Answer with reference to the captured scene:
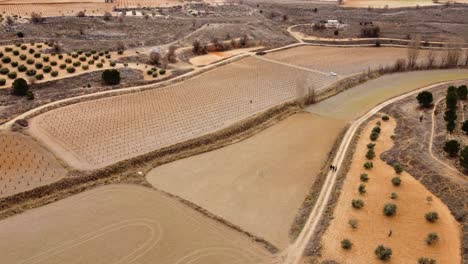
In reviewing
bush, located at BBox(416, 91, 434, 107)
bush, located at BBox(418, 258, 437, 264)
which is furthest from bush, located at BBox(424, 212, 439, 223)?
bush, located at BBox(416, 91, 434, 107)

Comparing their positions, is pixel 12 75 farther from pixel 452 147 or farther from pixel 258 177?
pixel 452 147

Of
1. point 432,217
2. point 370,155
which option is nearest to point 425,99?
point 370,155

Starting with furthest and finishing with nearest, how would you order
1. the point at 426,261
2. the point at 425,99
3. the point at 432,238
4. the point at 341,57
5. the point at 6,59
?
the point at 341,57 < the point at 6,59 < the point at 425,99 < the point at 432,238 < the point at 426,261

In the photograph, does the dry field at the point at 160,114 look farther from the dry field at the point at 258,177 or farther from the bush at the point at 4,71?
the bush at the point at 4,71

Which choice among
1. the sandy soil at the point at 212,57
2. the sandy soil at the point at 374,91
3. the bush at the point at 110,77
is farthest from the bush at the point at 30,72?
the sandy soil at the point at 374,91

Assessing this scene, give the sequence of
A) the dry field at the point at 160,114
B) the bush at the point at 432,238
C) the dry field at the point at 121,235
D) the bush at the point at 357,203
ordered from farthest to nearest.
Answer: the dry field at the point at 160,114 < the bush at the point at 357,203 < the bush at the point at 432,238 < the dry field at the point at 121,235

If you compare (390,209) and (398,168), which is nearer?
(390,209)

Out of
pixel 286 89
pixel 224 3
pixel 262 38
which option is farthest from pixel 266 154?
pixel 224 3
